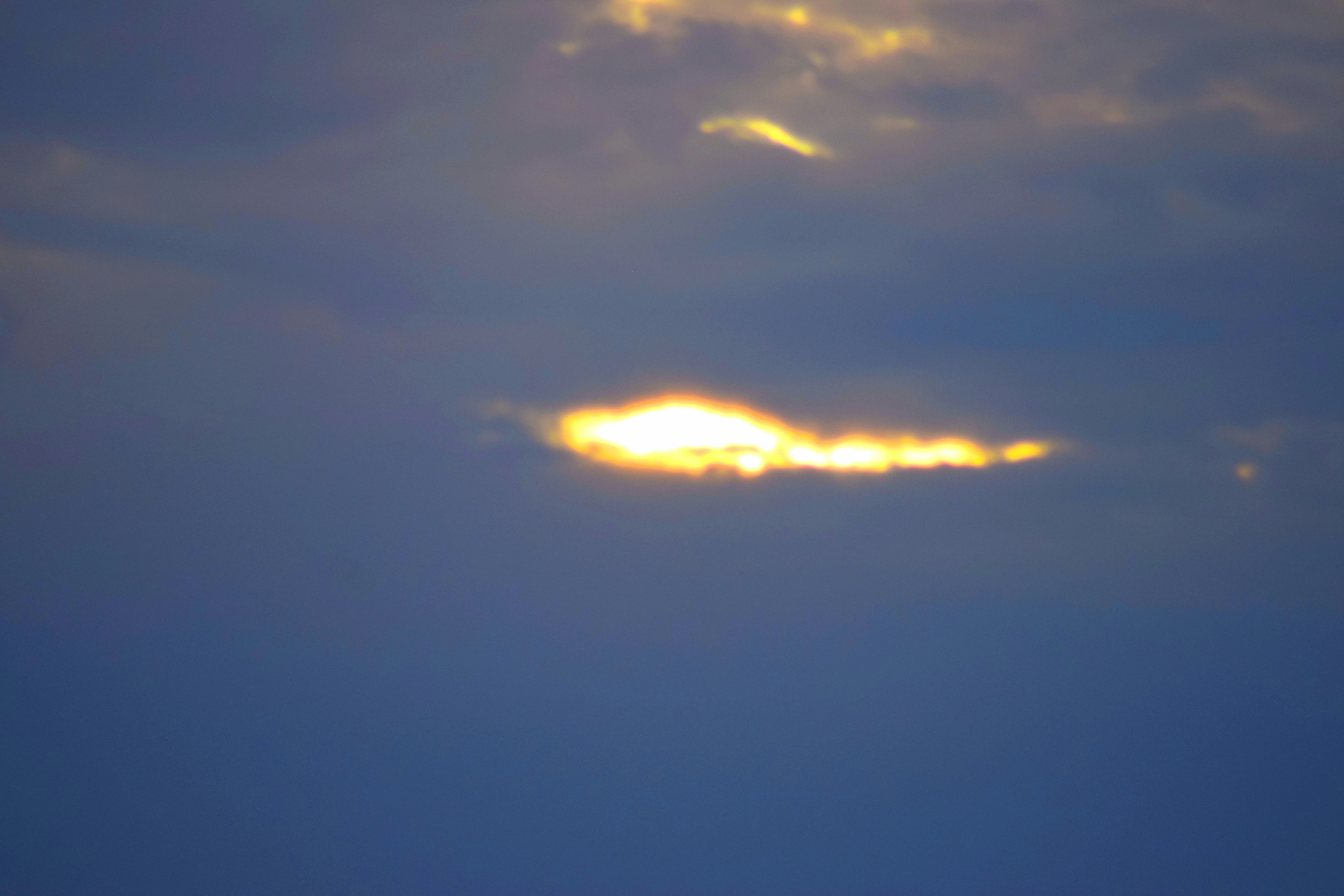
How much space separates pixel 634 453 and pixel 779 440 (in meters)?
0.85

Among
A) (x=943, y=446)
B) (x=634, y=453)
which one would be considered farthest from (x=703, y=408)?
(x=943, y=446)

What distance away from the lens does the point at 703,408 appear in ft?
27.7

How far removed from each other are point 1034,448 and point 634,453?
2357 mm

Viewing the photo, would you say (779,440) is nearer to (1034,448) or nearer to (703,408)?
(703,408)

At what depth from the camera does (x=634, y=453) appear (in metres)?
8.41

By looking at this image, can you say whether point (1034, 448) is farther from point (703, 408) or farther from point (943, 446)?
point (703, 408)

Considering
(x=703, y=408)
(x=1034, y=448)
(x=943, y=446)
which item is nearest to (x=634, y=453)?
(x=703, y=408)

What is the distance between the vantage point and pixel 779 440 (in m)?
8.54

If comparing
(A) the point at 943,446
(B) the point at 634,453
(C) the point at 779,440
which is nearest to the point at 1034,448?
(A) the point at 943,446

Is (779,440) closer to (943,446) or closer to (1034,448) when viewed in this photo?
(943,446)

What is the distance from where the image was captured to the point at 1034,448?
863 centimetres

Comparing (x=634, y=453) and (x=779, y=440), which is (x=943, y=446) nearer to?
(x=779, y=440)

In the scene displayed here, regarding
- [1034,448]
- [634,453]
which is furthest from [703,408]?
[1034,448]

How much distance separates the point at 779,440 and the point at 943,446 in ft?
3.18
